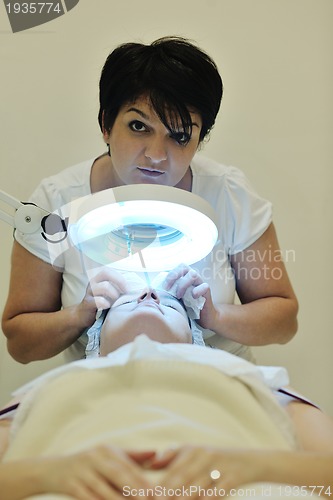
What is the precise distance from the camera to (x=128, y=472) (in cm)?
64

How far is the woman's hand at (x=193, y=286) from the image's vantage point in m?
0.95

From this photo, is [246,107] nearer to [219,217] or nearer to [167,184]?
[219,217]

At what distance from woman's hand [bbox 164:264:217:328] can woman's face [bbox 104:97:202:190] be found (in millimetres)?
138

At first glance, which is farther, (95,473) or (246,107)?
(246,107)

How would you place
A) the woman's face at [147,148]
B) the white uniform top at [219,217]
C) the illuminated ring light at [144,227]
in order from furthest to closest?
the white uniform top at [219,217] < the woman's face at [147,148] < the illuminated ring light at [144,227]

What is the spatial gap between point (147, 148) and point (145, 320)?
0.87 feet

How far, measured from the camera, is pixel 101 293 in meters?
1.01

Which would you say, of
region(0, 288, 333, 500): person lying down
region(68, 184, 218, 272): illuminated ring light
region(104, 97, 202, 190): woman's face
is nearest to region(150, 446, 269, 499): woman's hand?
region(0, 288, 333, 500): person lying down

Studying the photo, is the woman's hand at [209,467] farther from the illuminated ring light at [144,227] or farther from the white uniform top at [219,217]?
the white uniform top at [219,217]

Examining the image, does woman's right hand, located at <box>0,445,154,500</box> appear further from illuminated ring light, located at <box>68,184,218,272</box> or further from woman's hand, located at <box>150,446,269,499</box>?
illuminated ring light, located at <box>68,184,218,272</box>

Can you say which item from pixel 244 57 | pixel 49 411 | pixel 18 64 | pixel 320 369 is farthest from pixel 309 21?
pixel 49 411

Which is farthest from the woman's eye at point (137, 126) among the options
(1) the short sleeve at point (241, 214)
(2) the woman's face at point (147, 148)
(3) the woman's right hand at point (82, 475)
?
(3) the woman's right hand at point (82, 475)

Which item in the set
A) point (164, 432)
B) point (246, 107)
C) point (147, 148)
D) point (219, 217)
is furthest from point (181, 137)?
point (246, 107)

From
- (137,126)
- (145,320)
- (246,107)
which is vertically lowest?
(145,320)
